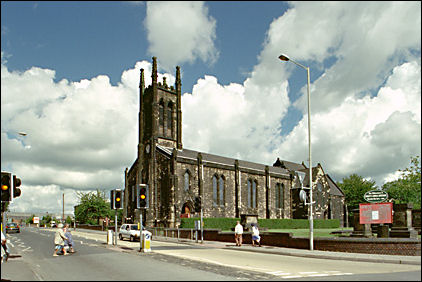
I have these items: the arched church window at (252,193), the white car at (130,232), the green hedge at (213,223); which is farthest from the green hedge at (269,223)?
the white car at (130,232)

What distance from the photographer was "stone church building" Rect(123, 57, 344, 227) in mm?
50719

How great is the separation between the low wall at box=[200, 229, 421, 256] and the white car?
10475 millimetres

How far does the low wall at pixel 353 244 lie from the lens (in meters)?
17.0

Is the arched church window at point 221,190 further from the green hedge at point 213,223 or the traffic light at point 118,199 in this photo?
the traffic light at point 118,199

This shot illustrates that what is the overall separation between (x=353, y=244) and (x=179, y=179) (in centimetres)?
3321

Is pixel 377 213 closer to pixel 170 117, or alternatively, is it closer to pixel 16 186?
pixel 16 186

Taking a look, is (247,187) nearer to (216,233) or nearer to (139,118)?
(139,118)

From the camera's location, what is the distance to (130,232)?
104ft

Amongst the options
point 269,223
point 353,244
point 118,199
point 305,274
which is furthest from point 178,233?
point 305,274

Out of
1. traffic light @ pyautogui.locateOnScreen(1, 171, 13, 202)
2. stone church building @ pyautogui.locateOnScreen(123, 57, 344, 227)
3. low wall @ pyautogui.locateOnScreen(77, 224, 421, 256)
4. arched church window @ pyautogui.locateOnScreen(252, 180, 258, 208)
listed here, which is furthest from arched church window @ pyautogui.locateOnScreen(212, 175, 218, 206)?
traffic light @ pyautogui.locateOnScreen(1, 171, 13, 202)

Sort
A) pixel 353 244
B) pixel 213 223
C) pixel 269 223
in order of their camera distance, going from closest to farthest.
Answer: pixel 353 244, pixel 213 223, pixel 269 223

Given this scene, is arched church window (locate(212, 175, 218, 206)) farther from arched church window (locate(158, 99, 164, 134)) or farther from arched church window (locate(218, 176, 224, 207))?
arched church window (locate(158, 99, 164, 134))

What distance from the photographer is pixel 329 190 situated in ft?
244

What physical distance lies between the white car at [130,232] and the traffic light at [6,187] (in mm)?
17269
